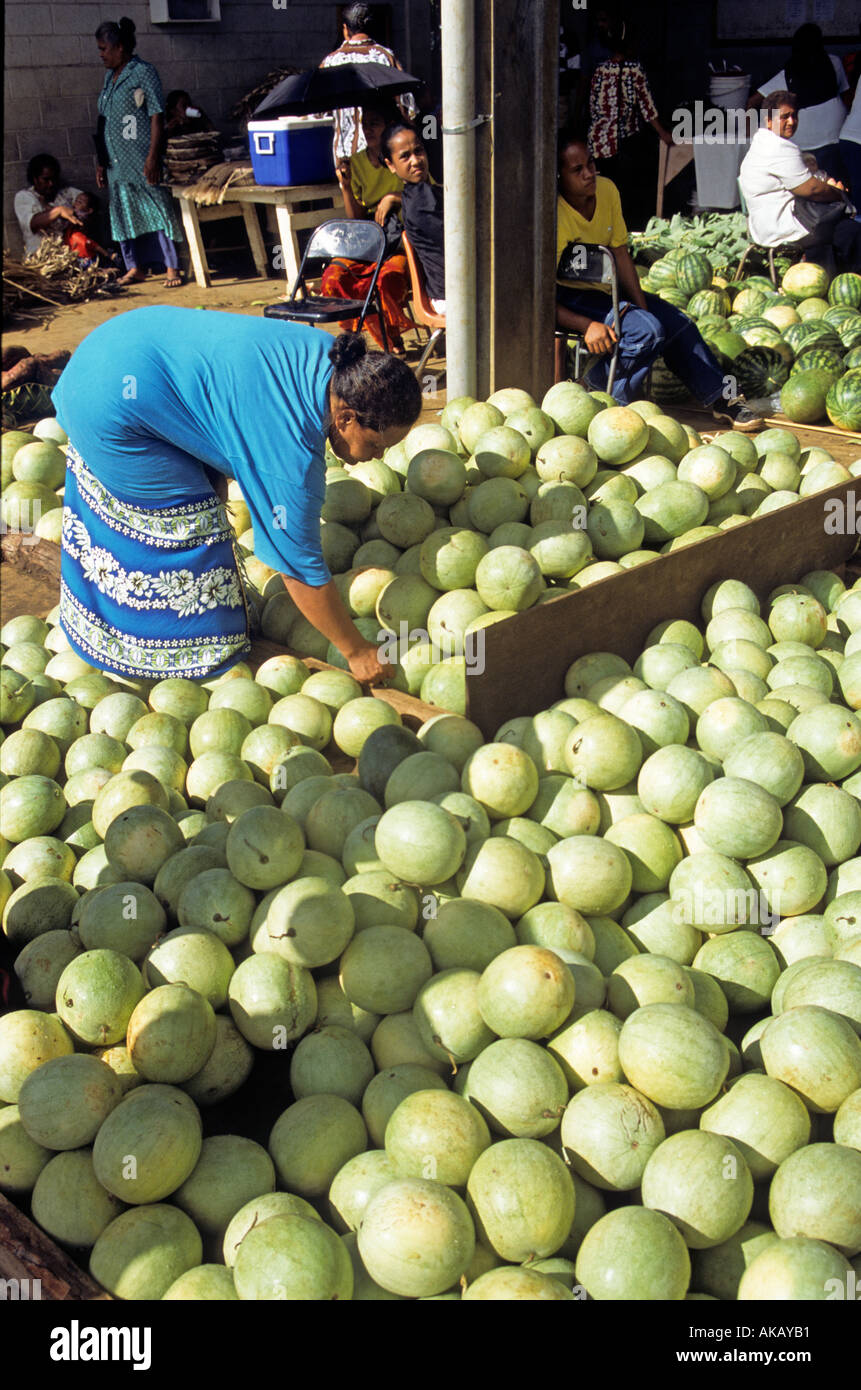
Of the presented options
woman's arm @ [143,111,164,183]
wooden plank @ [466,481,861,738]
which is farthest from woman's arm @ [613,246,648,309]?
woman's arm @ [143,111,164,183]

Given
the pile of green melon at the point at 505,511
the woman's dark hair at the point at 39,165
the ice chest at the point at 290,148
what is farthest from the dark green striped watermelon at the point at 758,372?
the woman's dark hair at the point at 39,165

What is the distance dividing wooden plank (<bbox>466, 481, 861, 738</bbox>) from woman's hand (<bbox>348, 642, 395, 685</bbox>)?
0.48 m

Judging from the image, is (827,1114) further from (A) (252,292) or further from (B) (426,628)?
(A) (252,292)

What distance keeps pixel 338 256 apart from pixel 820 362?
347 centimetres

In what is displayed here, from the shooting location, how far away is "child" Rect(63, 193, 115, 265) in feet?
40.0

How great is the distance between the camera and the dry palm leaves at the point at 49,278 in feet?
38.2

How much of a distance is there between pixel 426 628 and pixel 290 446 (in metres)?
0.91

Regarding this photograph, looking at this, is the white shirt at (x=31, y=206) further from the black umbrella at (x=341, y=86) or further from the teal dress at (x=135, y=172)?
the black umbrella at (x=341, y=86)

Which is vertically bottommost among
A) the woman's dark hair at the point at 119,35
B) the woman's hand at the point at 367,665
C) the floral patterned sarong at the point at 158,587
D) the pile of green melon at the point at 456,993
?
the pile of green melon at the point at 456,993

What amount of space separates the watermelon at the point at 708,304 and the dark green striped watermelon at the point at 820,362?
121 cm

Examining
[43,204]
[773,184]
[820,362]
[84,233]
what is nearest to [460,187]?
[820,362]

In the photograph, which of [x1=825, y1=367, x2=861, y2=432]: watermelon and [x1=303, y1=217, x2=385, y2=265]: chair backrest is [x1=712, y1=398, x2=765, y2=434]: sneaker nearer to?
[x1=825, y1=367, x2=861, y2=432]: watermelon

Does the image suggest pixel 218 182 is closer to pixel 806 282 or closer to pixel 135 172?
pixel 135 172

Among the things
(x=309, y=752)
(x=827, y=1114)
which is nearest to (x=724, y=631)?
(x=309, y=752)
